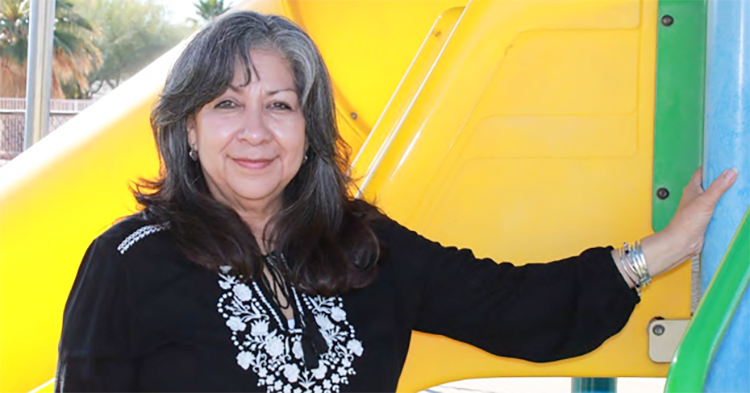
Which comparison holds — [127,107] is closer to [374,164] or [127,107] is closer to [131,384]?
[374,164]

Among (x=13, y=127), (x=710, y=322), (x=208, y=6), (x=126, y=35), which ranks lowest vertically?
(x=710, y=322)

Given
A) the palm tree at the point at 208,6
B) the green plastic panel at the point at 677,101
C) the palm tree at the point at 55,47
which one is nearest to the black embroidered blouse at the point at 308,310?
the green plastic panel at the point at 677,101

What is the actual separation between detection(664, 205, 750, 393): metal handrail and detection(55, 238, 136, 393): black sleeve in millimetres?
795

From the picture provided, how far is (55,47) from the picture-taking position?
25.4 m

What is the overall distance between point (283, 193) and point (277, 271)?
18 centimetres

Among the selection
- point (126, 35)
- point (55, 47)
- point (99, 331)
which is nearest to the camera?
point (99, 331)

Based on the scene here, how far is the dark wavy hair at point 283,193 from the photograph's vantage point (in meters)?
1.50

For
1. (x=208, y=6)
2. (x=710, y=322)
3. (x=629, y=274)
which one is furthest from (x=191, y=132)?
(x=208, y=6)

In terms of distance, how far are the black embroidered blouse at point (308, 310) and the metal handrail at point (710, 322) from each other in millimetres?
431

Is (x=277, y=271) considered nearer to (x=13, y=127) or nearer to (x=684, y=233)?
(x=684, y=233)

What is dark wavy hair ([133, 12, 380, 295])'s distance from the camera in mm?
1499

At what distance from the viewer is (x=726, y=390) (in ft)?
4.50

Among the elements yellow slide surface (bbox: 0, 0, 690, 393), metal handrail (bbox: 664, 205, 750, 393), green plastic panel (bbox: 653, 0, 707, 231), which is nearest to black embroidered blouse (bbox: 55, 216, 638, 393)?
yellow slide surface (bbox: 0, 0, 690, 393)

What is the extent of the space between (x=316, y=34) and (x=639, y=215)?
3.78 feet
